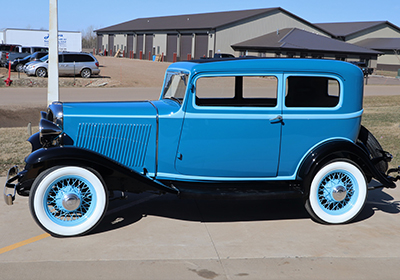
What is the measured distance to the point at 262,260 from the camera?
13.3 ft

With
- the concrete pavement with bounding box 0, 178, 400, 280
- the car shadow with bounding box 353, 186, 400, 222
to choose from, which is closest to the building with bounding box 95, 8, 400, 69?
the car shadow with bounding box 353, 186, 400, 222

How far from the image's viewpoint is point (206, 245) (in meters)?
4.36

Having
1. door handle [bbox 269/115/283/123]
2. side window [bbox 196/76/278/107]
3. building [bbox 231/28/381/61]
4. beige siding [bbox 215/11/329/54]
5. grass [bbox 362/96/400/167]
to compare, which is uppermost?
beige siding [bbox 215/11/329/54]

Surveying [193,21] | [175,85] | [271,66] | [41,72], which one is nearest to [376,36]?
[193,21]

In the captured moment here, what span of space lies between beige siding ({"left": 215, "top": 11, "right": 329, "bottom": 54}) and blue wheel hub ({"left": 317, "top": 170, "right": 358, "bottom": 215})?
1670 inches

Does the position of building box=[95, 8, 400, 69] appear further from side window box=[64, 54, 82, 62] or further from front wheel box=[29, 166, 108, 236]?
front wheel box=[29, 166, 108, 236]

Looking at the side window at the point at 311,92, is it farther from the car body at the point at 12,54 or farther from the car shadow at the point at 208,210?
the car body at the point at 12,54

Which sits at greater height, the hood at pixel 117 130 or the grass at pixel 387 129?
the hood at pixel 117 130

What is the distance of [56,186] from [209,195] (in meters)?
A: 1.57

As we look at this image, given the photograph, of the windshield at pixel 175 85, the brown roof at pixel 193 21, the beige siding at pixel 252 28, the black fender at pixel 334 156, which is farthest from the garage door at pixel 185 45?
the black fender at pixel 334 156

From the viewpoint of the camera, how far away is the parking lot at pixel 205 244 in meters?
3.79

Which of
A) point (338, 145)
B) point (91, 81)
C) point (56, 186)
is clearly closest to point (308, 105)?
point (338, 145)

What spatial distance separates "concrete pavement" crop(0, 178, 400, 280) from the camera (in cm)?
379

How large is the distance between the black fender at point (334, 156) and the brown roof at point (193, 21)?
42.7 meters
